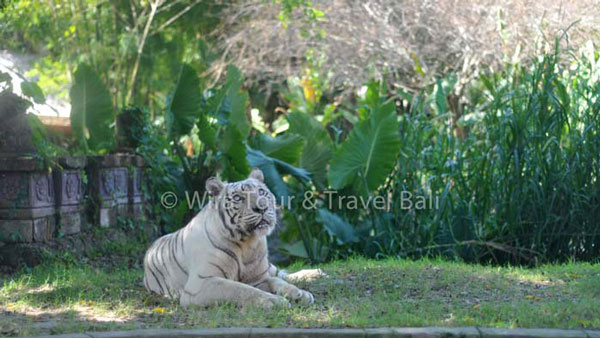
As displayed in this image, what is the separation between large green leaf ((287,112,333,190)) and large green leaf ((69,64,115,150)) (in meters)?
2.53

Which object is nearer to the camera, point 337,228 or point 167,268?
point 167,268

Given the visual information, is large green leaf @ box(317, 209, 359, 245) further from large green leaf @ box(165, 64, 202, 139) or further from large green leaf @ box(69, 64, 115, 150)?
large green leaf @ box(69, 64, 115, 150)

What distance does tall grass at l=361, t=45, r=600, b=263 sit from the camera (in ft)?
27.0

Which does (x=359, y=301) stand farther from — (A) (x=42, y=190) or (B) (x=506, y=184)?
(A) (x=42, y=190)

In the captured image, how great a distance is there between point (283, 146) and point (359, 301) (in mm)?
4416

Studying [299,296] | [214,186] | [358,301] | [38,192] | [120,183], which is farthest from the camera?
[120,183]

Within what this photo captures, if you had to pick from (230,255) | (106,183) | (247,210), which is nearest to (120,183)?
(106,183)

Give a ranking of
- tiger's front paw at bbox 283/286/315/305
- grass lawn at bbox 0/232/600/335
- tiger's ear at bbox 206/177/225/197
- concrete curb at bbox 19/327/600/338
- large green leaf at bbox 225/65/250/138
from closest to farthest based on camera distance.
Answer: concrete curb at bbox 19/327/600/338
grass lawn at bbox 0/232/600/335
tiger's front paw at bbox 283/286/315/305
tiger's ear at bbox 206/177/225/197
large green leaf at bbox 225/65/250/138

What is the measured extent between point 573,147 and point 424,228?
1.94m

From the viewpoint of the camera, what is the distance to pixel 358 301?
19.1ft

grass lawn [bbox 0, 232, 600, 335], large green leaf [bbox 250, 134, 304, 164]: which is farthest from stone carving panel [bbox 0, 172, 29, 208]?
large green leaf [bbox 250, 134, 304, 164]

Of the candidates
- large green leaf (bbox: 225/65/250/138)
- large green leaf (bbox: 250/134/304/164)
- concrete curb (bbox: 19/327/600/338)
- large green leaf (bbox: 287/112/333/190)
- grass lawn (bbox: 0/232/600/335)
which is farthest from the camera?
large green leaf (bbox: 225/65/250/138)

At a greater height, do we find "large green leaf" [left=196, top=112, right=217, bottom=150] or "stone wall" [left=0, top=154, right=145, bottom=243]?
"large green leaf" [left=196, top=112, right=217, bottom=150]

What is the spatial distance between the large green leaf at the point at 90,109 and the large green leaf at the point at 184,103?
81cm
